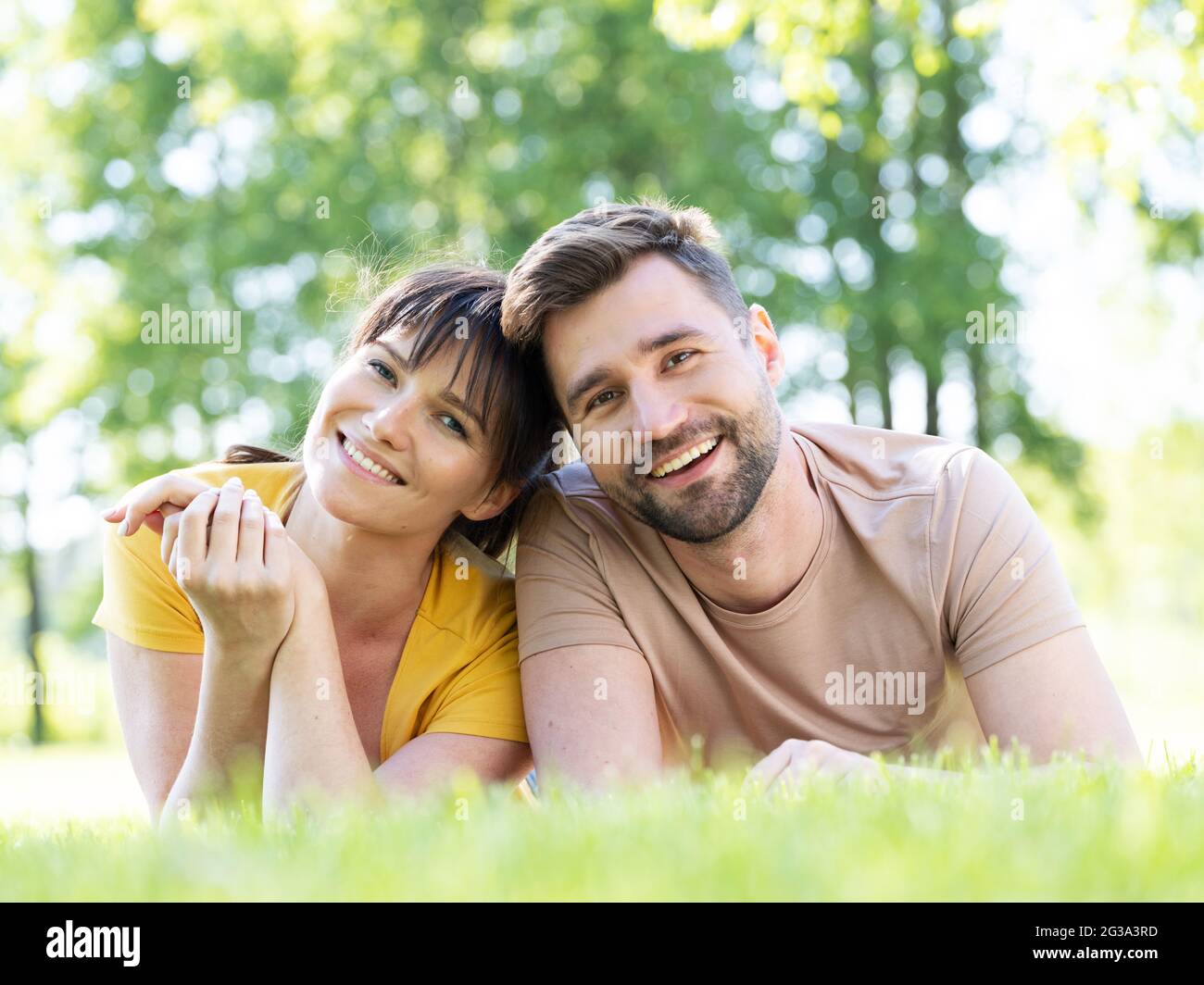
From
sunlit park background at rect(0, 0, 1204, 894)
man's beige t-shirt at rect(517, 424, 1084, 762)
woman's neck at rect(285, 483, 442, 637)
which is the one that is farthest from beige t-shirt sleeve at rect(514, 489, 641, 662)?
sunlit park background at rect(0, 0, 1204, 894)

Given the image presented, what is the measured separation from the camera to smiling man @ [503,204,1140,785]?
377cm

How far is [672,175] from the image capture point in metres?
16.3

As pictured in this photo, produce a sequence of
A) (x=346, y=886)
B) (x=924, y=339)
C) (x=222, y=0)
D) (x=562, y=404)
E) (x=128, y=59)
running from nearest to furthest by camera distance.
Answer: (x=346, y=886) → (x=562, y=404) → (x=924, y=339) → (x=222, y=0) → (x=128, y=59)

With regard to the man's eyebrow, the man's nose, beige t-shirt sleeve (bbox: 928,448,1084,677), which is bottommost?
beige t-shirt sleeve (bbox: 928,448,1084,677)

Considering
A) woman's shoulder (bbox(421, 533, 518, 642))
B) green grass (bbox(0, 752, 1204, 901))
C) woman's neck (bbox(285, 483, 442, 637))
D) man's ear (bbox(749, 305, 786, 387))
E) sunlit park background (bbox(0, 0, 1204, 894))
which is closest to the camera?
green grass (bbox(0, 752, 1204, 901))

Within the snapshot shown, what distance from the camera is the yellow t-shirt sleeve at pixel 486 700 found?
395 centimetres

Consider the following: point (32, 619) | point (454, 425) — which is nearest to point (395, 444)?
point (454, 425)

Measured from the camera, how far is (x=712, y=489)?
12.7 ft

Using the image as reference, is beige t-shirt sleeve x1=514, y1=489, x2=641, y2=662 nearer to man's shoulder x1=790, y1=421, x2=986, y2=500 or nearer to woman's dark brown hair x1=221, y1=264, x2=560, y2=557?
woman's dark brown hair x1=221, y1=264, x2=560, y2=557

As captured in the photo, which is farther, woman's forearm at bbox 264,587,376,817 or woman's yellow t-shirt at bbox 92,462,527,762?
woman's yellow t-shirt at bbox 92,462,527,762
